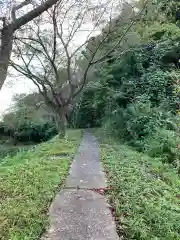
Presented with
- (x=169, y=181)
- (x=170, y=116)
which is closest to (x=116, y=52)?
(x=170, y=116)

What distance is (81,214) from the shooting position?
4.20m

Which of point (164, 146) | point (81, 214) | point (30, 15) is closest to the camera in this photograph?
point (30, 15)

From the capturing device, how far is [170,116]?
1198 cm

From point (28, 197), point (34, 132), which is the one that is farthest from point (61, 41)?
point (34, 132)

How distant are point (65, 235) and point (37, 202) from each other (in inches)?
46.1

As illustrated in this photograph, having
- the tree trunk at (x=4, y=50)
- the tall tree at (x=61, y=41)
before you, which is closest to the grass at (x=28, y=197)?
the tree trunk at (x=4, y=50)

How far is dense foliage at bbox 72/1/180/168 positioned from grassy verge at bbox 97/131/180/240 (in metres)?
1.43

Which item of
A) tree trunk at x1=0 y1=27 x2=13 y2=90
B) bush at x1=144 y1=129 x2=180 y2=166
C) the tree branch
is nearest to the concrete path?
tree trunk at x1=0 y1=27 x2=13 y2=90

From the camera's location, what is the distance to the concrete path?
3575mm

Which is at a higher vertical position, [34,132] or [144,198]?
[34,132]

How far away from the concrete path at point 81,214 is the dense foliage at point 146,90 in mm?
3358

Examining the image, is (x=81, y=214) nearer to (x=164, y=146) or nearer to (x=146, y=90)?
(x=164, y=146)

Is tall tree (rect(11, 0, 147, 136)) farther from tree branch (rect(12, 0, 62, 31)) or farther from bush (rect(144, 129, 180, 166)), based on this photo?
tree branch (rect(12, 0, 62, 31))

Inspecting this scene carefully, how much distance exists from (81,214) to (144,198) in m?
1.19
